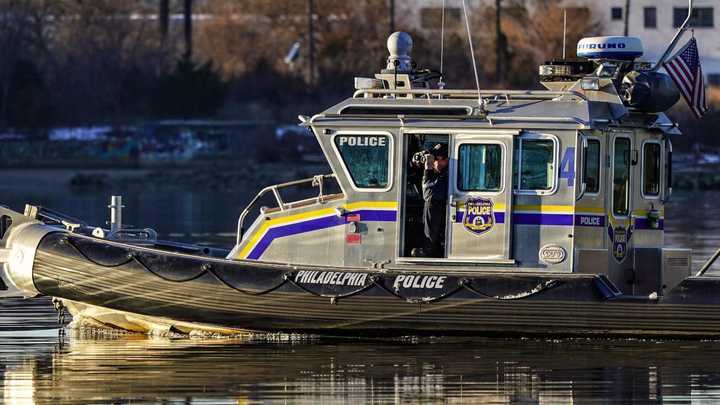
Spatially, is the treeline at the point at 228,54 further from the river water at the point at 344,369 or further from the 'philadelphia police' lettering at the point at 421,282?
the 'philadelphia police' lettering at the point at 421,282

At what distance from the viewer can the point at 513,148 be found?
55.1ft

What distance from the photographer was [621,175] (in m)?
17.1

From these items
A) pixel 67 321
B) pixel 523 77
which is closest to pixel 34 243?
pixel 67 321

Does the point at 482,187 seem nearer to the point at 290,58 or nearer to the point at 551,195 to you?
the point at 551,195

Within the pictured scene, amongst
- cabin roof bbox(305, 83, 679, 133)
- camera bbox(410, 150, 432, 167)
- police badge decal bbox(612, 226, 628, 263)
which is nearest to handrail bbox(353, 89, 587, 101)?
cabin roof bbox(305, 83, 679, 133)

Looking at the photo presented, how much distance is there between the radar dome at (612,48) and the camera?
56.3ft

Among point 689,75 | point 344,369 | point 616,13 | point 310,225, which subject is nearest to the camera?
point 344,369

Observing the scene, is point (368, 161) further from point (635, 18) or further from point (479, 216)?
point (635, 18)

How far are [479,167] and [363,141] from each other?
1.16 meters

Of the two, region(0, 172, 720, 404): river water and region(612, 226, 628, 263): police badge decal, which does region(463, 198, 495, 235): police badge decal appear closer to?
region(0, 172, 720, 404): river water

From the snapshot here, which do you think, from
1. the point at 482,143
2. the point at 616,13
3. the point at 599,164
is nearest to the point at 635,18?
the point at 616,13

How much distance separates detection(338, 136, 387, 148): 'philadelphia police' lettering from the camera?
1701 centimetres

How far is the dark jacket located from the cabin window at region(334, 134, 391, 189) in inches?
16.9

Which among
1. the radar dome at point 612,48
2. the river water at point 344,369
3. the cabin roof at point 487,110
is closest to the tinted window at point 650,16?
the river water at point 344,369
